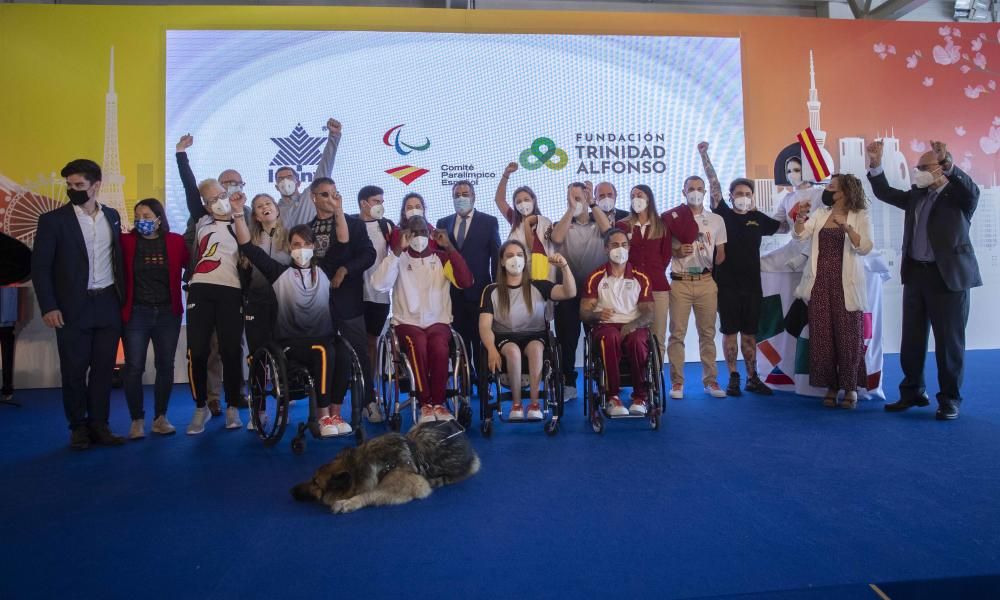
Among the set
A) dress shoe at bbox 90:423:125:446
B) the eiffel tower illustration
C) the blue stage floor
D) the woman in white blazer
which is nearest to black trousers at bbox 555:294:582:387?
the blue stage floor

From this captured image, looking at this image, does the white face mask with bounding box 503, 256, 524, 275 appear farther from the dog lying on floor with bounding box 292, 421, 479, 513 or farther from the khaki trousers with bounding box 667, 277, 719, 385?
the khaki trousers with bounding box 667, 277, 719, 385

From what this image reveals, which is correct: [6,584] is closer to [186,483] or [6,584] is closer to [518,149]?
[186,483]

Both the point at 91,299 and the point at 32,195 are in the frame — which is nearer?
the point at 91,299

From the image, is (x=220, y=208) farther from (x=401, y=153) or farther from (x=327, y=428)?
(x=401, y=153)

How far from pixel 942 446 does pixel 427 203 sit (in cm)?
401

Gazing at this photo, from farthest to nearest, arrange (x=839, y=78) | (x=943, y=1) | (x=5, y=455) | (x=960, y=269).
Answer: (x=943, y=1), (x=839, y=78), (x=960, y=269), (x=5, y=455)

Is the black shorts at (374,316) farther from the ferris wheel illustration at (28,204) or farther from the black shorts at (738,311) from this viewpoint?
the ferris wheel illustration at (28,204)

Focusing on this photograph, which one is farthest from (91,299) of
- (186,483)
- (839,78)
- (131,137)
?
(839,78)

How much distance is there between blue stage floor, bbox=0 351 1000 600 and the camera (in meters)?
1.82

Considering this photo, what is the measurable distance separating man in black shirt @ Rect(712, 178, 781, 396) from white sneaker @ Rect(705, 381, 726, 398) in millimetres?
87

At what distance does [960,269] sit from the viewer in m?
3.88

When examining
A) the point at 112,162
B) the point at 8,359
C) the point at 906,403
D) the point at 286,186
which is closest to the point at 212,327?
the point at 286,186

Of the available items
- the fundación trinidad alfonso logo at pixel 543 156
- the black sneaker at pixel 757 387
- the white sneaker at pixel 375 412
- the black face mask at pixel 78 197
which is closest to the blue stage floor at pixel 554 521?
the white sneaker at pixel 375 412

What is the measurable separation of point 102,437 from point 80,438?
0.10 metres
